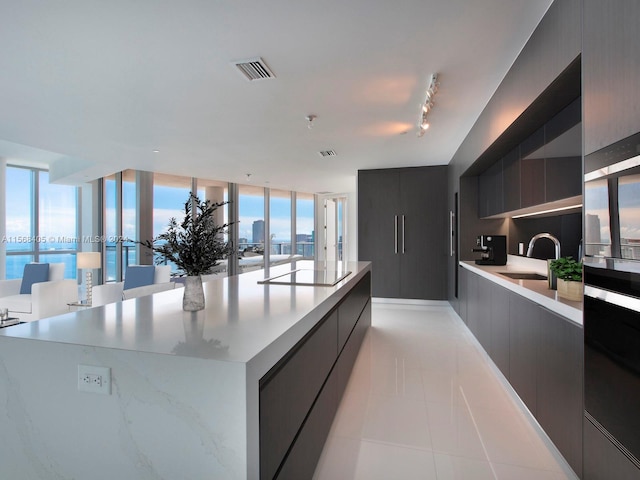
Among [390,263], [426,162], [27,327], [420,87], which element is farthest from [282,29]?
[390,263]

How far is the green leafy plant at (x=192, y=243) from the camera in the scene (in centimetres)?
148

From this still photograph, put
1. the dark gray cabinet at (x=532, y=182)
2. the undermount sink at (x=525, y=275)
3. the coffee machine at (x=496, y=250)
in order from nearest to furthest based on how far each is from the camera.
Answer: the dark gray cabinet at (x=532, y=182), the undermount sink at (x=525, y=275), the coffee machine at (x=496, y=250)

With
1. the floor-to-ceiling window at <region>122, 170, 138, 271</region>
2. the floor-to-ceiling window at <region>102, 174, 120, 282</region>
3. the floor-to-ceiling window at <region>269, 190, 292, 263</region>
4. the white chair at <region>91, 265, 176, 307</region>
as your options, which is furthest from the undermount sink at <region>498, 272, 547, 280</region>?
the floor-to-ceiling window at <region>102, 174, 120, 282</region>

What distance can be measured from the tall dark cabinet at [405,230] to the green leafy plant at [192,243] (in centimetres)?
498

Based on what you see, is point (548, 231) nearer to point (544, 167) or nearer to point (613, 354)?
point (544, 167)

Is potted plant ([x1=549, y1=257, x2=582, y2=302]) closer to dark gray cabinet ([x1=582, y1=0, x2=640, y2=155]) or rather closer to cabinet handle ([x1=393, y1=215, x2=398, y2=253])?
dark gray cabinet ([x1=582, y1=0, x2=640, y2=155])

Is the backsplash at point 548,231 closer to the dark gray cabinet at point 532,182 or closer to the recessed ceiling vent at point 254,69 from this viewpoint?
the dark gray cabinet at point 532,182

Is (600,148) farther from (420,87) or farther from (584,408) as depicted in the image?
(420,87)

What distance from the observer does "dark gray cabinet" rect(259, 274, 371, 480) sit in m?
1.12

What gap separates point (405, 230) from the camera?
6.20m

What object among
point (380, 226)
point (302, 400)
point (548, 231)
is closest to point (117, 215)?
point (380, 226)

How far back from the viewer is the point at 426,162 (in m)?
5.87

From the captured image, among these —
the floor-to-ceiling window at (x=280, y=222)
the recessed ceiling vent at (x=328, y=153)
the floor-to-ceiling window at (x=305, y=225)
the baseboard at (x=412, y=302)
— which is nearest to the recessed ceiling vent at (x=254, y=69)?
the recessed ceiling vent at (x=328, y=153)

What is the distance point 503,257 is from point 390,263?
237 centimetres
